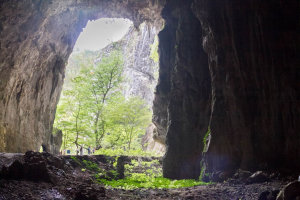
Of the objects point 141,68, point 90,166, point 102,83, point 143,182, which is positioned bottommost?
point 143,182

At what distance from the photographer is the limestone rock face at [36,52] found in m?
10.0

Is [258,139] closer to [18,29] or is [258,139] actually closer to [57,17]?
[18,29]

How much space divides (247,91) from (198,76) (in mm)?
3484

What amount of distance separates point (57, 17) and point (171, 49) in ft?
24.1

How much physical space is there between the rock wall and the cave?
0.10 ft

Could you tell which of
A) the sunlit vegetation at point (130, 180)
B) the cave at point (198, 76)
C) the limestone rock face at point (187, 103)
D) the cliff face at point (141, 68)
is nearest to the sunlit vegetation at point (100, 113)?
the cave at point (198, 76)

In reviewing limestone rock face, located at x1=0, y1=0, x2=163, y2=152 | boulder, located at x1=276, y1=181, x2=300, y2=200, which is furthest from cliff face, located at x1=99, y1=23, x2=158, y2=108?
boulder, located at x1=276, y1=181, x2=300, y2=200

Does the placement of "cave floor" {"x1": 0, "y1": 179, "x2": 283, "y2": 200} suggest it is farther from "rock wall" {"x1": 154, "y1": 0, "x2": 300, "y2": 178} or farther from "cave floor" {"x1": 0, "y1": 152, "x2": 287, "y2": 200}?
"rock wall" {"x1": 154, "y1": 0, "x2": 300, "y2": 178}

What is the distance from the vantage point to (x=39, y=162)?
5168mm

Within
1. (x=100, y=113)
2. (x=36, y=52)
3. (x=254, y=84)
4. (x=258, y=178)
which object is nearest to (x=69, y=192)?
(x=258, y=178)

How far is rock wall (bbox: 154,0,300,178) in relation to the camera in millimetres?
6734

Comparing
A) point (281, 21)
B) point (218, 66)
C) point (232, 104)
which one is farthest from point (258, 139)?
point (281, 21)

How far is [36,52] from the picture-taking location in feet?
41.9

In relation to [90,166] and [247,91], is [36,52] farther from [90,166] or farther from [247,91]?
[247,91]
